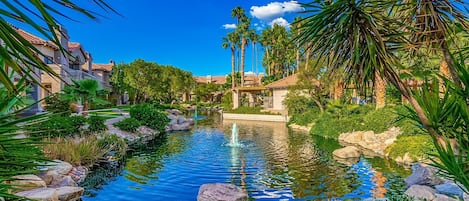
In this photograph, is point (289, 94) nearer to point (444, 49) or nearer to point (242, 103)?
point (242, 103)

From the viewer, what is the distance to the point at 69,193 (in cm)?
746

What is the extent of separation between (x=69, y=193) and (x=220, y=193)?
332cm

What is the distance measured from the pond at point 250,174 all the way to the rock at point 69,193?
0.95 feet

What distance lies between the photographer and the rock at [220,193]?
303 inches

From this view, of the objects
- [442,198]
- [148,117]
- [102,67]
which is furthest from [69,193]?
[102,67]

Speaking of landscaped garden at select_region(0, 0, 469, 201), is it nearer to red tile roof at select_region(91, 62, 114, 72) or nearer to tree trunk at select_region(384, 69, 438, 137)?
tree trunk at select_region(384, 69, 438, 137)

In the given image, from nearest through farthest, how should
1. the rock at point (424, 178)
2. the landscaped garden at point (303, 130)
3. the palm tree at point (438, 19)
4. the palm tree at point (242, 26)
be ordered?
the landscaped garden at point (303, 130) → the palm tree at point (438, 19) → the rock at point (424, 178) → the palm tree at point (242, 26)

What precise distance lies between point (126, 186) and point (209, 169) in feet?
9.44

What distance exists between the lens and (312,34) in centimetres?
259

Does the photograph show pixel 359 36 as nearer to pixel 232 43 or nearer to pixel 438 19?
pixel 438 19

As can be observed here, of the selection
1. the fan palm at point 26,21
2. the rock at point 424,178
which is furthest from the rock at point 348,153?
the fan palm at point 26,21

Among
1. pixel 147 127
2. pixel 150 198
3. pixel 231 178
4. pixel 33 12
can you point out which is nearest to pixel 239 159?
pixel 231 178

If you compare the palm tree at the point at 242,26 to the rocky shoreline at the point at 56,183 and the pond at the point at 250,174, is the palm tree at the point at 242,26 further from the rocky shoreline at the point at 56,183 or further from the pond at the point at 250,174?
the rocky shoreline at the point at 56,183

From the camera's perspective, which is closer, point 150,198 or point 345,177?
point 150,198
